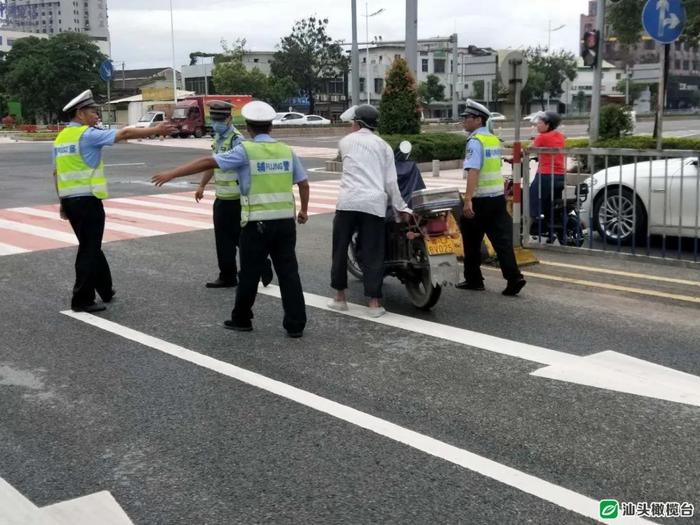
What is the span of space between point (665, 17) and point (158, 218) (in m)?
8.18

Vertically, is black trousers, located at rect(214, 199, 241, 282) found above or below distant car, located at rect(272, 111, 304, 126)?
below

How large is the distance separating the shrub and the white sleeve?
15.6 m

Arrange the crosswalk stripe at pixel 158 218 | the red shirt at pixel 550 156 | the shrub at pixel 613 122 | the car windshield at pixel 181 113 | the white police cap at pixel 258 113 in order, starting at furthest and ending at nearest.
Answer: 1. the car windshield at pixel 181 113
2. the shrub at pixel 613 122
3. the crosswalk stripe at pixel 158 218
4. the red shirt at pixel 550 156
5. the white police cap at pixel 258 113

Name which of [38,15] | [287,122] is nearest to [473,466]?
[287,122]

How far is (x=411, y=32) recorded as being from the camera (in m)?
23.0

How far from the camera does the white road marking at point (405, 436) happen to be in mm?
3623

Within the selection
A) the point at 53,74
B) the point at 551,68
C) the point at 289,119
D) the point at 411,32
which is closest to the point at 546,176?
the point at 411,32

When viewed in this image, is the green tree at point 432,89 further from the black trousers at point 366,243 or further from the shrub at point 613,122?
the black trousers at point 366,243

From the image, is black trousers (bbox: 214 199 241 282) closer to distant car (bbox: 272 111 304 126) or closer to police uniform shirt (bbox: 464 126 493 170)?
police uniform shirt (bbox: 464 126 493 170)

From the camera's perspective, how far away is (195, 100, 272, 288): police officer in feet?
25.9

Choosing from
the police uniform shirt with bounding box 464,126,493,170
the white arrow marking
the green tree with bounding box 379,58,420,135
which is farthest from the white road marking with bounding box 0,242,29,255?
the green tree with bounding box 379,58,420,135

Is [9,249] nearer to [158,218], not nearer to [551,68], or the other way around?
[158,218]

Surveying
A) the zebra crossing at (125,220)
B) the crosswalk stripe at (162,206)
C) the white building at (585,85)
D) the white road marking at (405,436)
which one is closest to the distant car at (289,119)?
the crosswalk stripe at (162,206)

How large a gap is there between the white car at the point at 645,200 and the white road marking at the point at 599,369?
3521 mm
